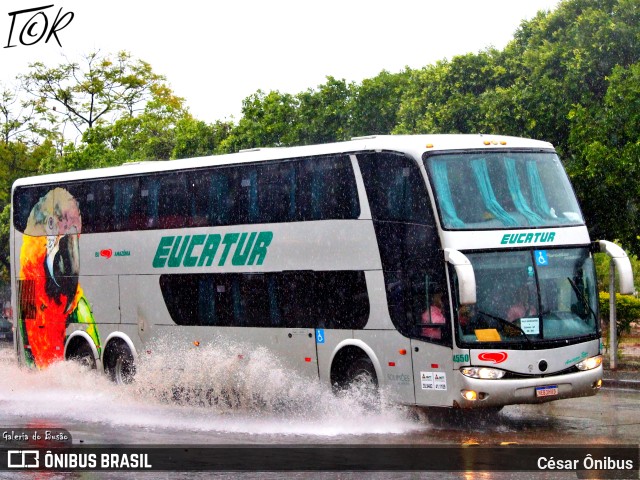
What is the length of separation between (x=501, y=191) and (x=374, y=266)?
2.13m

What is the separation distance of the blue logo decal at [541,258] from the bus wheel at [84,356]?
9755 millimetres

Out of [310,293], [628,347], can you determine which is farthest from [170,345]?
[628,347]

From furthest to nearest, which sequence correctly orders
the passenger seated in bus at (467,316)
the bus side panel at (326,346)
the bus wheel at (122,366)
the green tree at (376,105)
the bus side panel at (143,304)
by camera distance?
the green tree at (376,105) → the bus wheel at (122,366) → the bus side panel at (143,304) → the bus side panel at (326,346) → the passenger seated in bus at (467,316)

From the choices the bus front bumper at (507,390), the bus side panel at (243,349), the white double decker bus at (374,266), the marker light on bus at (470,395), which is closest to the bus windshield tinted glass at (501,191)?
the white double decker bus at (374,266)

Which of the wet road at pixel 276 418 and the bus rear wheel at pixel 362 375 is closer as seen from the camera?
the wet road at pixel 276 418

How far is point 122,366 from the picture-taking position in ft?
72.0

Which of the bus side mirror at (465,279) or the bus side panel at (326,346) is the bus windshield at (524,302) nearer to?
the bus side mirror at (465,279)

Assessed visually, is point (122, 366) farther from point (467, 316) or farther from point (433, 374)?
point (467, 316)

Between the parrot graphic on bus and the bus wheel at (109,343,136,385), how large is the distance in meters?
0.55

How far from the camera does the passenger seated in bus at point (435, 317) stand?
16172 mm

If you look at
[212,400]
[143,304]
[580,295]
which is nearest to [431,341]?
[580,295]

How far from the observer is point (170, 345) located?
20828 mm

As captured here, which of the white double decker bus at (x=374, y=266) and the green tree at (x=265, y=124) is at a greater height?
the green tree at (x=265, y=124)

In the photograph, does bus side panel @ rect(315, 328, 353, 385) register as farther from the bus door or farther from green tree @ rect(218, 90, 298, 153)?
green tree @ rect(218, 90, 298, 153)
